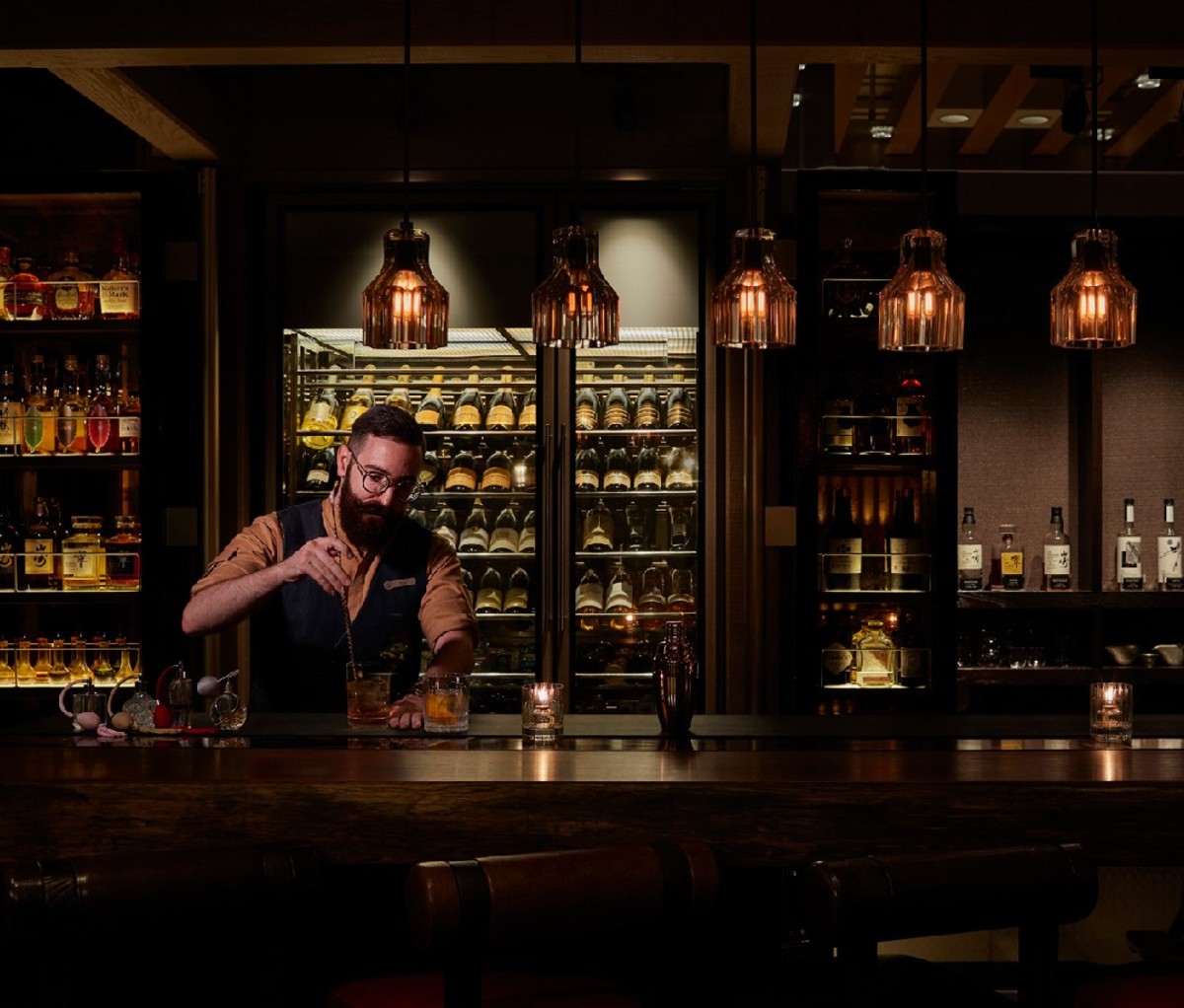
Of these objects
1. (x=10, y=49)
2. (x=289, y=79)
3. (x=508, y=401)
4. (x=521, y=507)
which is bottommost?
(x=521, y=507)

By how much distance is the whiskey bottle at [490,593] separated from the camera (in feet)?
16.3

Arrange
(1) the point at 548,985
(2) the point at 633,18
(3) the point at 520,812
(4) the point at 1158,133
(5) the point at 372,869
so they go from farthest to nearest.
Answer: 1. (4) the point at 1158,133
2. (2) the point at 633,18
3. (5) the point at 372,869
4. (3) the point at 520,812
5. (1) the point at 548,985

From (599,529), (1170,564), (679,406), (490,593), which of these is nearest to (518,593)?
(490,593)

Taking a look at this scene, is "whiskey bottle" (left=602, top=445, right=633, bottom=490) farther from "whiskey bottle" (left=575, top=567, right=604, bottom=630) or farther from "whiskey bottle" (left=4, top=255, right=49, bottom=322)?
"whiskey bottle" (left=4, top=255, right=49, bottom=322)

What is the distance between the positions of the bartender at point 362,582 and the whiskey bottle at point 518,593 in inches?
49.4

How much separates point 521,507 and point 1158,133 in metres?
3.05

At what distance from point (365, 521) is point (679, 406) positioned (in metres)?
1.68

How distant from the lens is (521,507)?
517cm

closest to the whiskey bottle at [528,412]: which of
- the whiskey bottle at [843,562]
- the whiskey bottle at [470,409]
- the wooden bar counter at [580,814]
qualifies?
the whiskey bottle at [470,409]

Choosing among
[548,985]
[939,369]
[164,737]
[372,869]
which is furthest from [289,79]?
[548,985]

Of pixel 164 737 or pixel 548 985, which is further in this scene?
pixel 164 737

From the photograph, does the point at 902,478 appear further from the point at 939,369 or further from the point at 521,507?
the point at 521,507

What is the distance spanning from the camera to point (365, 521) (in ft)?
11.9

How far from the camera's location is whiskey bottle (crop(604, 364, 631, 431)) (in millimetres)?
4941
